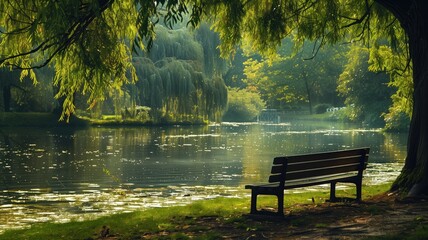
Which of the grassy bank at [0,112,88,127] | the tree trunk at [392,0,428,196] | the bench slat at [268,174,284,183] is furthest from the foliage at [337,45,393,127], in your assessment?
the bench slat at [268,174,284,183]

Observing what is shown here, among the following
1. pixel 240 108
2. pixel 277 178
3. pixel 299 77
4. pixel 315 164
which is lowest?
pixel 277 178

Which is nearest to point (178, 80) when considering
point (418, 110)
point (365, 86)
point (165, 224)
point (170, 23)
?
point (365, 86)

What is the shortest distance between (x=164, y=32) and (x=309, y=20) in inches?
1250

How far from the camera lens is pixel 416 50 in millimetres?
12656

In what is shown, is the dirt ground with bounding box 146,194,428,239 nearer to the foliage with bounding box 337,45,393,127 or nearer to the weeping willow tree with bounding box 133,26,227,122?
the weeping willow tree with bounding box 133,26,227,122

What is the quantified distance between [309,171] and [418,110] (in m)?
2.53

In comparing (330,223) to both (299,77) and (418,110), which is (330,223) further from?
(299,77)

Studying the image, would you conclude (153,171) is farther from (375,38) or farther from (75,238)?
(75,238)

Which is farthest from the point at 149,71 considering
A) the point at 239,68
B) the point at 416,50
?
the point at 239,68

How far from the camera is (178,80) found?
4484 cm

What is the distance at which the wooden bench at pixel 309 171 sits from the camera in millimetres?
10531

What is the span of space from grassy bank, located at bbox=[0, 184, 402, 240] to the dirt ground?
4 centimetres

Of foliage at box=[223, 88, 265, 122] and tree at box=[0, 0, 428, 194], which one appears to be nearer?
tree at box=[0, 0, 428, 194]

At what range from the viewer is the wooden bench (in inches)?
415
